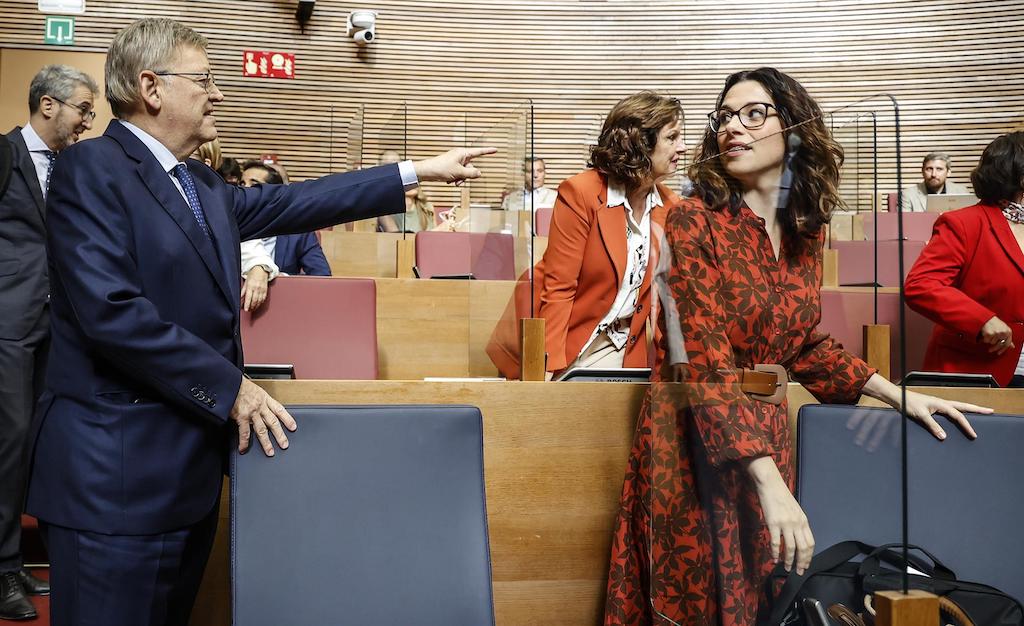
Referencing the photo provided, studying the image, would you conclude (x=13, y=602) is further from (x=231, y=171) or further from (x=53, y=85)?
(x=231, y=171)

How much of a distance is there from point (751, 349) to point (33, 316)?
7.44 feet

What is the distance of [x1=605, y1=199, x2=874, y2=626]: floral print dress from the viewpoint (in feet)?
3.72

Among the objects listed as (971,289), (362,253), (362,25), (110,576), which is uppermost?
(362,25)

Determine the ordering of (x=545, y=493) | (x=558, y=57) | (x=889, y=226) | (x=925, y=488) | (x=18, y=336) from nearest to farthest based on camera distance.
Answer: (x=889, y=226)
(x=925, y=488)
(x=545, y=493)
(x=18, y=336)
(x=558, y=57)

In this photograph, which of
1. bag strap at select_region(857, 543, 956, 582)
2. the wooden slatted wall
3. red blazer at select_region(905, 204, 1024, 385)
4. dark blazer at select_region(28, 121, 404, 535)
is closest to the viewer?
bag strap at select_region(857, 543, 956, 582)

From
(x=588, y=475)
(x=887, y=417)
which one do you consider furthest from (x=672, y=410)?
(x=588, y=475)

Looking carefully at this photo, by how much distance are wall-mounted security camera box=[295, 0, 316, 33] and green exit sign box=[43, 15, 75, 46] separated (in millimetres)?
1873

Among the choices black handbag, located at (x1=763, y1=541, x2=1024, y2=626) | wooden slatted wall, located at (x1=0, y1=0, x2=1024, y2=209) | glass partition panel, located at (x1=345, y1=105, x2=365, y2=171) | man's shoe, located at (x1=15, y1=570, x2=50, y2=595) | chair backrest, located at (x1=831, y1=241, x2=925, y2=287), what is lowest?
man's shoe, located at (x1=15, y1=570, x2=50, y2=595)

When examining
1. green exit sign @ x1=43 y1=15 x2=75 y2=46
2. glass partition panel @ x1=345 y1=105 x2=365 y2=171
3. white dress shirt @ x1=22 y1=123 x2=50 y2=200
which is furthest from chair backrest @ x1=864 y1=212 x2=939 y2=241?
green exit sign @ x1=43 y1=15 x2=75 y2=46

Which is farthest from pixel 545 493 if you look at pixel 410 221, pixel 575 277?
pixel 410 221

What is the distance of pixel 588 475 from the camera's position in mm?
1843

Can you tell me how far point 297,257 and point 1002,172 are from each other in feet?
9.08

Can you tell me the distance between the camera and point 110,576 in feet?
4.49

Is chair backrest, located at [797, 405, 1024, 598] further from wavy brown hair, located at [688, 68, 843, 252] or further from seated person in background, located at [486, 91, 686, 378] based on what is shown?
seated person in background, located at [486, 91, 686, 378]
